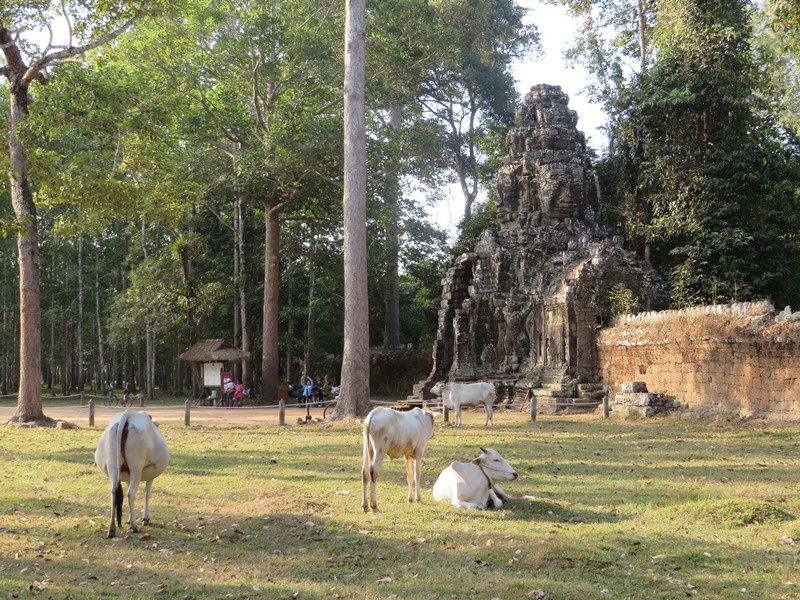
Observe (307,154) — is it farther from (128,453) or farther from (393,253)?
(128,453)

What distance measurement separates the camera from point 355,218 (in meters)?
19.1

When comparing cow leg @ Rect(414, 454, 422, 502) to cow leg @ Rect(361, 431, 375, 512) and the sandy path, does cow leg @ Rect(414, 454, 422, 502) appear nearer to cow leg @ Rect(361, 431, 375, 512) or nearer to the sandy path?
cow leg @ Rect(361, 431, 375, 512)

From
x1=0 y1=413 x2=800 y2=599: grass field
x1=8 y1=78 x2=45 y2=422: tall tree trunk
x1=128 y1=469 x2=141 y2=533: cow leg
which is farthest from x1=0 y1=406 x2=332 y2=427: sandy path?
x1=128 y1=469 x2=141 y2=533: cow leg

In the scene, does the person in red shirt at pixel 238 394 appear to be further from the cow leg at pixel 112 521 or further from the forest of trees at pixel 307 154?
the cow leg at pixel 112 521

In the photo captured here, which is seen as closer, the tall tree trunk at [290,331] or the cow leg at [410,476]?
the cow leg at [410,476]

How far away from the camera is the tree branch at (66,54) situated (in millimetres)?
18438

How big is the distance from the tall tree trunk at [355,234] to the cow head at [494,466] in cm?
999

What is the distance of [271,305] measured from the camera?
28875 mm

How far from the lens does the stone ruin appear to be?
23.6 metres

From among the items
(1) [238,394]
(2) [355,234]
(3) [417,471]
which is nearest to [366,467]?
(3) [417,471]

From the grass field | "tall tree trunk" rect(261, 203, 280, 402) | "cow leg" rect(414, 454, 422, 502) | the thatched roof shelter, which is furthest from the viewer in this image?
the thatched roof shelter

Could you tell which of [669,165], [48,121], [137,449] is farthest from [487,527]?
[669,165]

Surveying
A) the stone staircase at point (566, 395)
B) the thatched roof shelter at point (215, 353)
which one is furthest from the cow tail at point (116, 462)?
the thatched roof shelter at point (215, 353)

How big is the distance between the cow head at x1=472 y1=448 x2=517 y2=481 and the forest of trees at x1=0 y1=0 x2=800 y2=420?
10640mm
